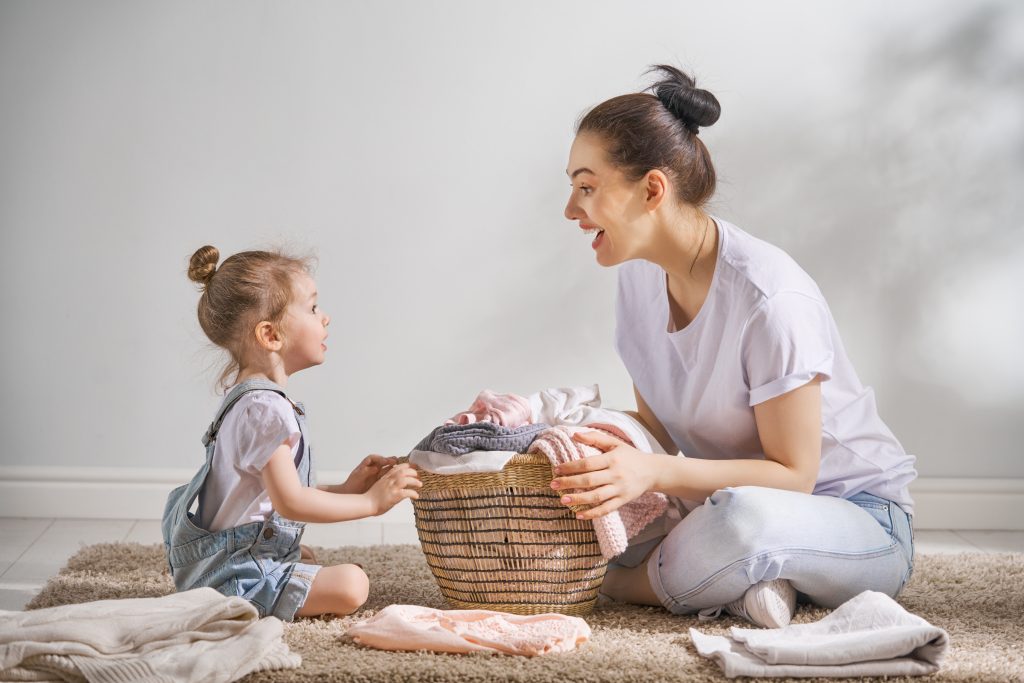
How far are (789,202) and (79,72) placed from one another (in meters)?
1.76

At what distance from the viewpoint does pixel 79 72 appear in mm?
2807

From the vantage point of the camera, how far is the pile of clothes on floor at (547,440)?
174cm

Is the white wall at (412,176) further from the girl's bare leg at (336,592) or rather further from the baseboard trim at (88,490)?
the girl's bare leg at (336,592)

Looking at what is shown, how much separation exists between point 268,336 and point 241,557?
36 cm

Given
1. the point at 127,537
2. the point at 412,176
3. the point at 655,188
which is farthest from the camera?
the point at 412,176

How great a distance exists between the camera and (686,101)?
1876 mm

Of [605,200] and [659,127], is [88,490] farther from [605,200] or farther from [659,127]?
[659,127]

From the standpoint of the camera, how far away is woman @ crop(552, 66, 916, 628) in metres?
1.76

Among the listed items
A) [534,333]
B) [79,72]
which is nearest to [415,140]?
[534,333]

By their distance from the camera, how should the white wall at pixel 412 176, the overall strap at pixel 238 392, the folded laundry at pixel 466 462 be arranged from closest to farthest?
the folded laundry at pixel 466 462 < the overall strap at pixel 238 392 < the white wall at pixel 412 176

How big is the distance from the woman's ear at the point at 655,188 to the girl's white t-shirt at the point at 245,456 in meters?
0.67

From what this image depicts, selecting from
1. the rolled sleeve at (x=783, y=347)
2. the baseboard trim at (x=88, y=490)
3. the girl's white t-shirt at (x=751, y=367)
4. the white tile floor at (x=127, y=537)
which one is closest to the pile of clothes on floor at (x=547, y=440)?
the girl's white t-shirt at (x=751, y=367)

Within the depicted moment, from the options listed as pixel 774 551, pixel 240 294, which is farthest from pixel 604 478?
pixel 240 294

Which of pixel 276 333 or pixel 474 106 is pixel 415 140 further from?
pixel 276 333
